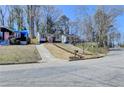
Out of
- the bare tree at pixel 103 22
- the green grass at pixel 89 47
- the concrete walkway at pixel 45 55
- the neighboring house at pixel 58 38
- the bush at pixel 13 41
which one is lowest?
the concrete walkway at pixel 45 55

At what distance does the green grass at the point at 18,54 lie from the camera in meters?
12.8

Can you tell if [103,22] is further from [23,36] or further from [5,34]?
[5,34]

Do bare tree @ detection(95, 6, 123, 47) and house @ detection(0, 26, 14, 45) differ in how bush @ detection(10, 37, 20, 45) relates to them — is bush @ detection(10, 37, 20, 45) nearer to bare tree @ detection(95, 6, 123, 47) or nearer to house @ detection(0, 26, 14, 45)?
house @ detection(0, 26, 14, 45)

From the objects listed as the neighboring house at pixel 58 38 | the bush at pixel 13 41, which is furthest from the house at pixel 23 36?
the neighboring house at pixel 58 38

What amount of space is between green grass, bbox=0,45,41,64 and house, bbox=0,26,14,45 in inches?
21.5

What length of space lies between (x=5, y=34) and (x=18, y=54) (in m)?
2.05

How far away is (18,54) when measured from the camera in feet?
44.4

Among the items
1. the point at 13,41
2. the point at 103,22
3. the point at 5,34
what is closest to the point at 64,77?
the point at 103,22

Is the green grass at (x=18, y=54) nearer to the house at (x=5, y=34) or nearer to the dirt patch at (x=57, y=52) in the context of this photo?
the house at (x=5, y=34)

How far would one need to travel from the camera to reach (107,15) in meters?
11.2

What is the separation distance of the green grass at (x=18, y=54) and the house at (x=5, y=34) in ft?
1.79

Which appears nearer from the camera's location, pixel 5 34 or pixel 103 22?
pixel 103 22

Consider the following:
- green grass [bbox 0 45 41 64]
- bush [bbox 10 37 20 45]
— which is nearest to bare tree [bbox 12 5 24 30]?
bush [bbox 10 37 20 45]
